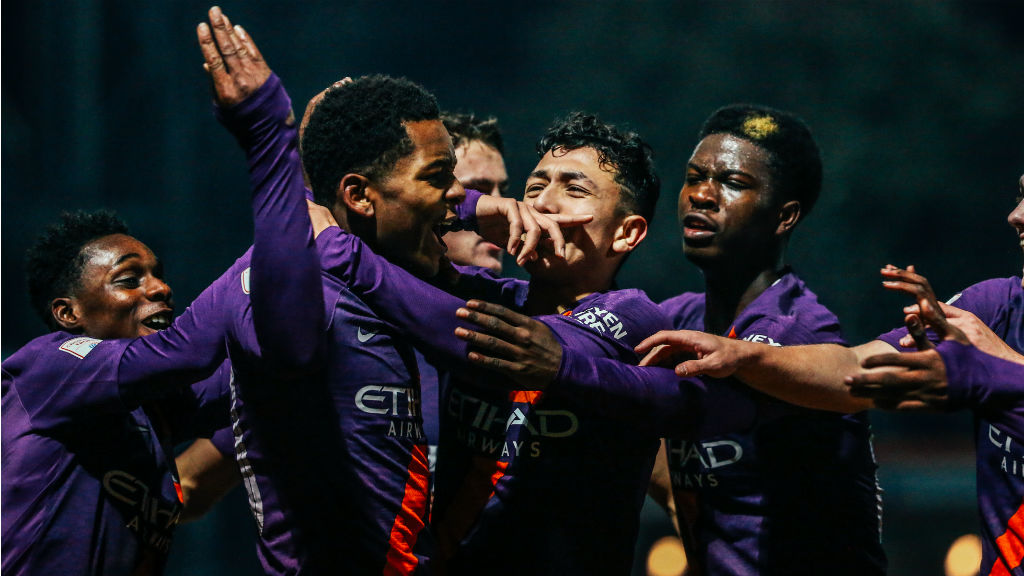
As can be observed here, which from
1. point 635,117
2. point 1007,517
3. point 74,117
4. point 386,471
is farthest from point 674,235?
point 386,471

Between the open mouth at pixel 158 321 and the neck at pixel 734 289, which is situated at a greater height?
the neck at pixel 734 289

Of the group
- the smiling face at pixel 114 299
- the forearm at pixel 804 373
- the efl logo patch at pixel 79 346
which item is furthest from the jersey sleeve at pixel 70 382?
the forearm at pixel 804 373

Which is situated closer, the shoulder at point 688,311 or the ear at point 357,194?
the ear at point 357,194

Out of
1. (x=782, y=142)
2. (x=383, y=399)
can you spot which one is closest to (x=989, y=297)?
(x=782, y=142)

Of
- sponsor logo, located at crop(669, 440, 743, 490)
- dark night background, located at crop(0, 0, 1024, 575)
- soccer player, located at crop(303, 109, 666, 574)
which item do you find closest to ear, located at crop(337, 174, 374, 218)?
soccer player, located at crop(303, 109, 666, 574)

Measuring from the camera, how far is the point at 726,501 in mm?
3258

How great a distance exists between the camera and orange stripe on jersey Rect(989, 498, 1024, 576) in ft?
9.22

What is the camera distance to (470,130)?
452cm

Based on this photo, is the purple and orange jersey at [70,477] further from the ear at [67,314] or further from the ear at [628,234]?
the ear at [628,234]

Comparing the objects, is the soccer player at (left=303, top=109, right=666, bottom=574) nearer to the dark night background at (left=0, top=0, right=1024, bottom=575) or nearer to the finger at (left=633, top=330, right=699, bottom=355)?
the finger at (left=633, top=330, right=699, bottom=355)

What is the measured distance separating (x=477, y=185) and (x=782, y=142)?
1279 millimetres

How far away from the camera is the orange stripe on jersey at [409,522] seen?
245 centimetres

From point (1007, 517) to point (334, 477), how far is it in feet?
5.88

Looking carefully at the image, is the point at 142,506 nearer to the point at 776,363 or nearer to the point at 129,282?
the point at 129,282
